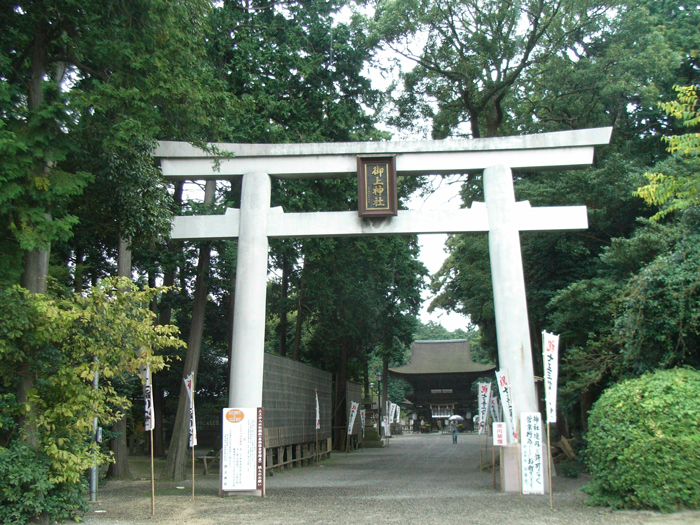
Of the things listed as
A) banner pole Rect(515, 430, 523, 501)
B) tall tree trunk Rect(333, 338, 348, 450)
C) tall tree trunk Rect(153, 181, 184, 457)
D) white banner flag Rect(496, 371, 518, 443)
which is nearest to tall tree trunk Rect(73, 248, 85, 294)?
tall tree trunk Rect(153, 181, 184, 457)

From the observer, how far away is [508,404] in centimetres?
1057

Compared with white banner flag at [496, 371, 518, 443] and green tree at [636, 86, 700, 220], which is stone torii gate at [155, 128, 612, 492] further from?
green tree at [636, 86, 700, 220]

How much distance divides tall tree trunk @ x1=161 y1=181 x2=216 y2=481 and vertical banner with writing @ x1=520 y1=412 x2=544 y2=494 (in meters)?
7.26

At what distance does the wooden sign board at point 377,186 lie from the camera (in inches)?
455

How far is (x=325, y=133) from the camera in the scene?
15328 mm

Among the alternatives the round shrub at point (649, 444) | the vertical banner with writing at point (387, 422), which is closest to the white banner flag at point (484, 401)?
the round shrub at point (649, 444)

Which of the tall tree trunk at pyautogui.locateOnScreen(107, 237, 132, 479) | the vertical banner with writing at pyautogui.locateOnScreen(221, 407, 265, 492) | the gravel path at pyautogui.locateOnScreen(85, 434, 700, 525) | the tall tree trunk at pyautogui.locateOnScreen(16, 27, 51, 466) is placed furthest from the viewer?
the tall tree trunk at pyautogui.locateOnScreen(107, 237, 132, 479)

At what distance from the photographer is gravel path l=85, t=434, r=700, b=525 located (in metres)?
8.12

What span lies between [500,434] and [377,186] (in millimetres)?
5079

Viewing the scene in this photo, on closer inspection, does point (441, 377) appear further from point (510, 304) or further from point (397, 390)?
point (510, 304)

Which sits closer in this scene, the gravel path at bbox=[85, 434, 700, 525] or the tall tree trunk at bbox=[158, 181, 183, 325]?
the gravel path at bbox=[85, 434, 700, 525]

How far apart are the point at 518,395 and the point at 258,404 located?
4622 millimetres

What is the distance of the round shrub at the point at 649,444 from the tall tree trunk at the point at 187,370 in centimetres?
872

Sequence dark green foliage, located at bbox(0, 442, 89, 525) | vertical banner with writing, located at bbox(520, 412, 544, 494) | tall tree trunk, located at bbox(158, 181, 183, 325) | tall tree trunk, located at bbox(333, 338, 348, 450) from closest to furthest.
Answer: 1. dark green foliage, located at bbox(0, 442, 89, 525)
2. vertical banner with writing, located at bbox(520, 412, 544, 494)
3. tall tree trunk, located at bbox(158, 181, 183, 325)
4. tall tree trunk, located at bbox(333, 338, 348, 450)
